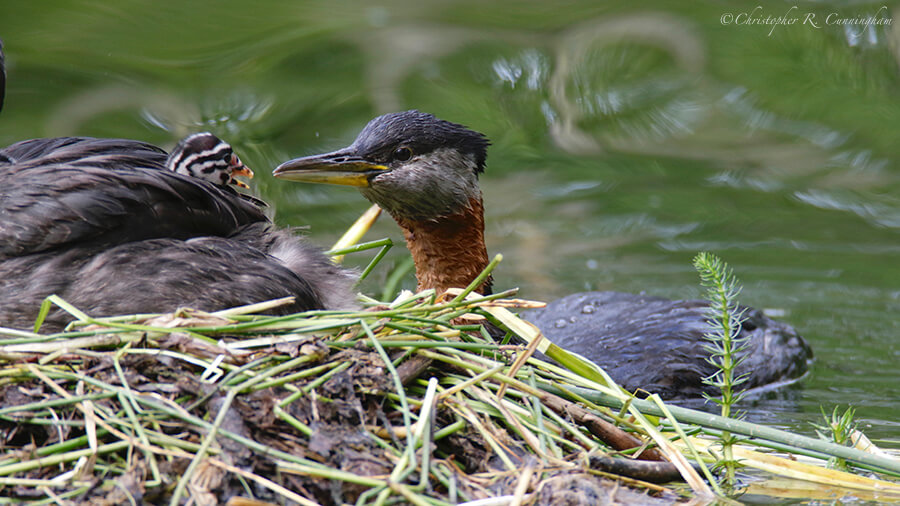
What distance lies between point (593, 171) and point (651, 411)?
5899 millimetres

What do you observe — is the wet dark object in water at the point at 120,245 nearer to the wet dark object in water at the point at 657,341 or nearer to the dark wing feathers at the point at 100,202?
the dark wing feathers at the point at 100,202

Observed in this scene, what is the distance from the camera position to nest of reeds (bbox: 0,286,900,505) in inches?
106

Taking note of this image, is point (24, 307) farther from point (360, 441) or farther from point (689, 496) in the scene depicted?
point (689, 496)

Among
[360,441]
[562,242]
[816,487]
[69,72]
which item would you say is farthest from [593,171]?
[360,441]

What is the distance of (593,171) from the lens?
8.97 metres

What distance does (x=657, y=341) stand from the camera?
5887 millimetres

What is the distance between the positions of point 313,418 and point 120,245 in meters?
0.97

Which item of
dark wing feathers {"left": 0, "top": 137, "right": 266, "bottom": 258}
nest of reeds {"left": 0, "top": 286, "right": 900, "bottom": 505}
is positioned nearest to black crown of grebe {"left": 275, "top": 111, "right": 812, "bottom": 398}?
dark wing feathers {"left": 0, "top": 137, "right": 266, "bottom": 258}

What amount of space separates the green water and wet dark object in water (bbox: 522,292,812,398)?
121 cm
